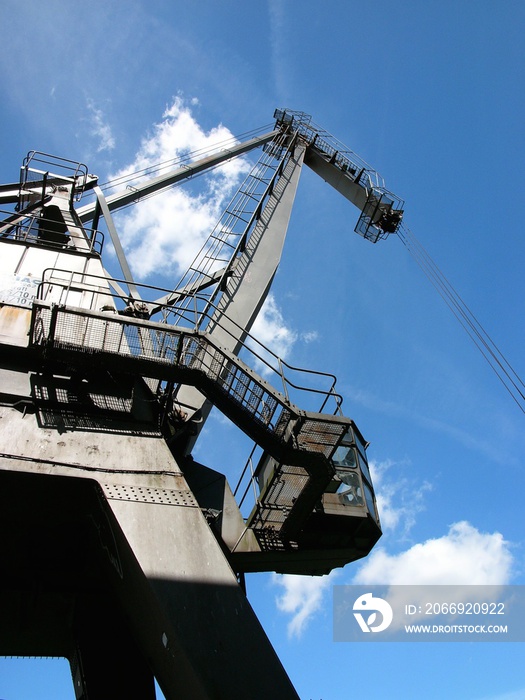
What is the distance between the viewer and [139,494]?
19.7 ft

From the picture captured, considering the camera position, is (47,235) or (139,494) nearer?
(139,494)

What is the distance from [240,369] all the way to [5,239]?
532 centimetres

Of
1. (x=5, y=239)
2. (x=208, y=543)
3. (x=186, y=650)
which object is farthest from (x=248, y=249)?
(x=186, y=650)

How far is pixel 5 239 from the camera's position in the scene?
32.3ft

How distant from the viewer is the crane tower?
211 inches

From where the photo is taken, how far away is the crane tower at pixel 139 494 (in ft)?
17.5

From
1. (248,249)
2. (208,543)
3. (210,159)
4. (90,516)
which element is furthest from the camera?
(210,159)

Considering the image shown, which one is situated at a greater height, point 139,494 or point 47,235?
point 47,235

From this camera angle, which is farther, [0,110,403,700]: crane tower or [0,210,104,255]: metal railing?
[0,210,104,255]: metal railing

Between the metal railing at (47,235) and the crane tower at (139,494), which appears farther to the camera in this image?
the metal railing at (47,235)

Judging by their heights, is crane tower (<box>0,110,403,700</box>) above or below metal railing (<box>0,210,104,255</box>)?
below

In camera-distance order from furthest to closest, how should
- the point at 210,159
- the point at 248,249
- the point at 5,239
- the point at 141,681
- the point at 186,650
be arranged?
the point at 210,159, the point at 248,249, the point at 5,239, the point at 141,681, the point at 186,650

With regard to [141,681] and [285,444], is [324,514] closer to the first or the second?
[285,444]

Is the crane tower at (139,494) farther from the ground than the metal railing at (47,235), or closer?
closer
